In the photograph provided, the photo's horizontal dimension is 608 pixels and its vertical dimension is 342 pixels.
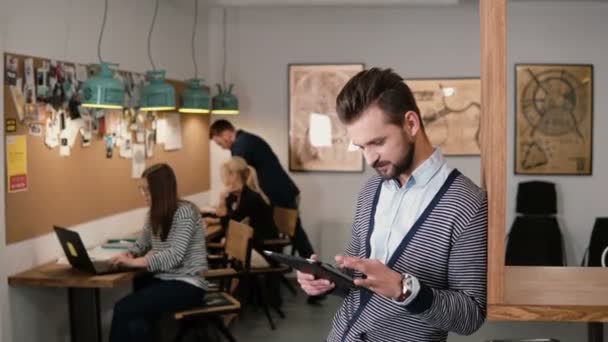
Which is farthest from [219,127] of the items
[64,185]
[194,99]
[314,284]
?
[314,284]

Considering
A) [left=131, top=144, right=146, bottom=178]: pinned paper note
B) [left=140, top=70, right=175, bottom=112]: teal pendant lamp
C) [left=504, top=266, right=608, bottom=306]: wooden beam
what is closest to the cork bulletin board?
[left=131, top=144, right=146, bottom=178]: pinned paper note

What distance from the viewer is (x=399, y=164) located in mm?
1691

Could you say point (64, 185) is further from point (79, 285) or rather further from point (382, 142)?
point (382, 142)

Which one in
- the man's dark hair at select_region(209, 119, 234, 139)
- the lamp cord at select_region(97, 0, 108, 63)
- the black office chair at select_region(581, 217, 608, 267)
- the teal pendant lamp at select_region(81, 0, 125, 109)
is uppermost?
the lamp cord at select_region(97, 0, 108, 63)

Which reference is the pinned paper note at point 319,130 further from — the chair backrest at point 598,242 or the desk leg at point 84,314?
the desk leg at point 84,314

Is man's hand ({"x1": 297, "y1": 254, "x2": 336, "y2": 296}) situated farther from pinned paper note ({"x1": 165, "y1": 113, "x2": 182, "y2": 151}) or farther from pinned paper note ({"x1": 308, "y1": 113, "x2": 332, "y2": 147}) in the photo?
pinned paper note ({"x1": 308, "y1": 113, "x2": 332, "y2": 147})

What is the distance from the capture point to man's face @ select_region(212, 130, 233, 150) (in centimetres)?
660

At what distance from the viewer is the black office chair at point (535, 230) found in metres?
6.26

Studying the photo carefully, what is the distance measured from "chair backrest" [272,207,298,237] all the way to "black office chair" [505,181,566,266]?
5.69 feet

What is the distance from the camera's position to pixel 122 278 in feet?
12.7

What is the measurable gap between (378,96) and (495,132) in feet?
0.92

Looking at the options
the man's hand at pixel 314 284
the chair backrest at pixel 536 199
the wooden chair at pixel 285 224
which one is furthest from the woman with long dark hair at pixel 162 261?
the chair backrest at pixel 536 199

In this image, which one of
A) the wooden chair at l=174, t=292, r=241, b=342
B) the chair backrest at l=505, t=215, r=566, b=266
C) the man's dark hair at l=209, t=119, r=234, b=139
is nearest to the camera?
the wooden chair at l=174, t=292, r=241, b=342

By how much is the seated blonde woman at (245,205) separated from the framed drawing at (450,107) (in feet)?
5.93
